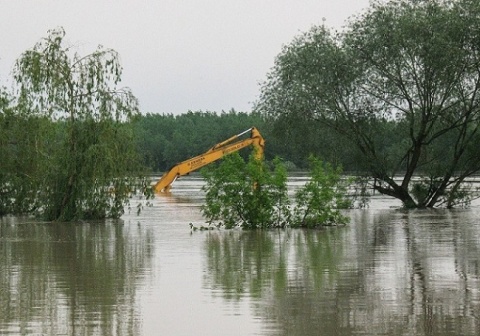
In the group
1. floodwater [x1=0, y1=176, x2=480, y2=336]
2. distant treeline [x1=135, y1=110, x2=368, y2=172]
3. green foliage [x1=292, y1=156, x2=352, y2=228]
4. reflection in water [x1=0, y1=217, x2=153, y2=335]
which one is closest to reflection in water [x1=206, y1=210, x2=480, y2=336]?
floodwater [x1=0, y1=176, x2=480, y2=336]

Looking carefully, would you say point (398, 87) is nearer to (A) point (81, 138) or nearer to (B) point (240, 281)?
(A) point (81, 138)

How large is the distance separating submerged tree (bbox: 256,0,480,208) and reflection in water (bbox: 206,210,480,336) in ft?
43.0

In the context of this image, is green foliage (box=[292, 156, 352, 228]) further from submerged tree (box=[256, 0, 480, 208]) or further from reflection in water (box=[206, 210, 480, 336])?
submerged tree (box=[256, 0, 480, 208])

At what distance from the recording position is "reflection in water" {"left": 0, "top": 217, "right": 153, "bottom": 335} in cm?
1270

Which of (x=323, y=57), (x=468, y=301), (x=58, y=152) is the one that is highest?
(x=323, y=57)

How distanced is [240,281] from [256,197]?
13.8m

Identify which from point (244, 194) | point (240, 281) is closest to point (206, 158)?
point (244, 194)

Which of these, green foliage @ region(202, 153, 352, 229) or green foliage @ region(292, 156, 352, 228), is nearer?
green foliage @ region(202, 153, 352, 229)

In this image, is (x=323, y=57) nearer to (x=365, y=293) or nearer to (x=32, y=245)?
(x=32, y=245)

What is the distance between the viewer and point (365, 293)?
15.5m

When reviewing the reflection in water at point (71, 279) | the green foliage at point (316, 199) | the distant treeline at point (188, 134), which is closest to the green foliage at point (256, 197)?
the green foliage at point (316, 199)

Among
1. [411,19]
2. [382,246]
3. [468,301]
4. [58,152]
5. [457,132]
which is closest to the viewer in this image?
[468,301]

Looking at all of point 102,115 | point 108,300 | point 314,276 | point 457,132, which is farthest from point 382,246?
point 457,132

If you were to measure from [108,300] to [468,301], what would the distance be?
4.57 meters
